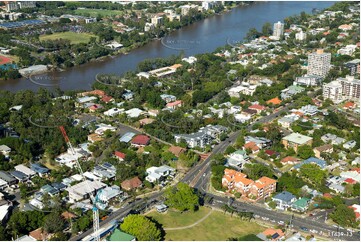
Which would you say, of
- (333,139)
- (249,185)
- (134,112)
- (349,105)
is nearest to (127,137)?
(134,112)

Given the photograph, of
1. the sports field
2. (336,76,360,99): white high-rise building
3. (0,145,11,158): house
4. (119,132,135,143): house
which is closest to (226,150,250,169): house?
(119,132,135,143): house

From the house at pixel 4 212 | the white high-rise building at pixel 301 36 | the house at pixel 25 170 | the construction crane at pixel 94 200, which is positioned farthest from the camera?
the white high-rise building at pixel 301 36

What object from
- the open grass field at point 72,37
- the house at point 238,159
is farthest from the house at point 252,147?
the open grass field at point 72,37

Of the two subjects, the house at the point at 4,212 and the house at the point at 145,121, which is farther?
the house at the point at 145,121

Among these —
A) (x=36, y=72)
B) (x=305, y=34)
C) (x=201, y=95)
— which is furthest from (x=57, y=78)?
(x=305, y=34)

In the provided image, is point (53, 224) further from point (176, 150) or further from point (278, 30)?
point (278, 30)

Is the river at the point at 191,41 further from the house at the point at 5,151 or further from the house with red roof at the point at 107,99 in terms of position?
the house at the point at 5,151

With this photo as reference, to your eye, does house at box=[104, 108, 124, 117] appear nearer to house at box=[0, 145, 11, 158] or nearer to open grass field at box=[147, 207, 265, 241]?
house at box=[0, 145, 11, 158]
